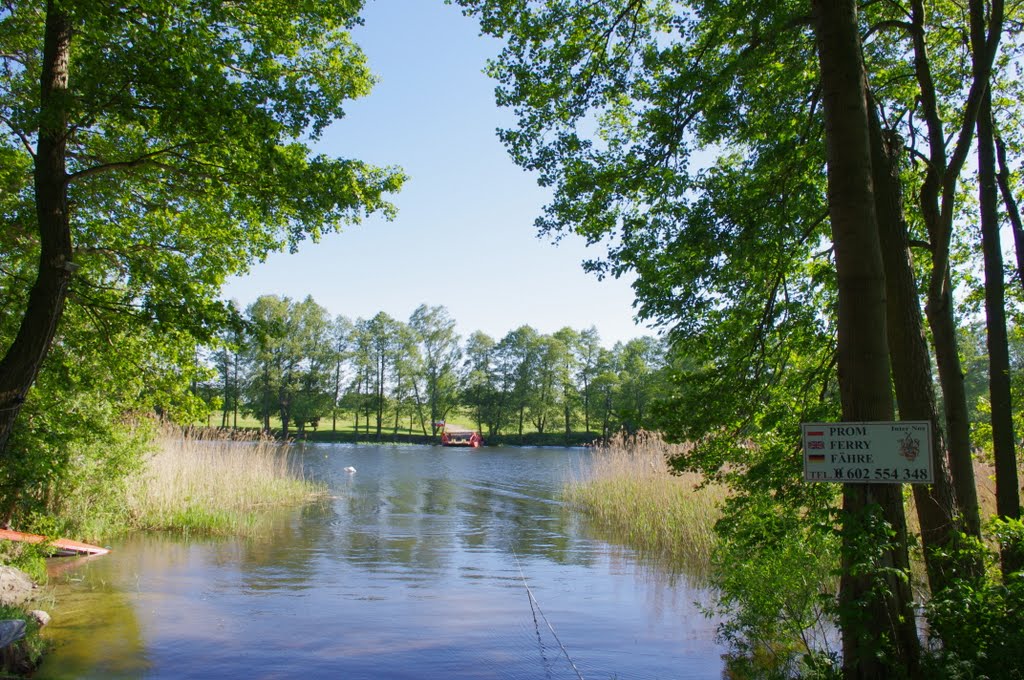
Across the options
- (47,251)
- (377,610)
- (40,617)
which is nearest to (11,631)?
(40,617)

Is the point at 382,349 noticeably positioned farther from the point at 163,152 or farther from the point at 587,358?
the point at 163,152

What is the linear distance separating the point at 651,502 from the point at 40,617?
10144 mm

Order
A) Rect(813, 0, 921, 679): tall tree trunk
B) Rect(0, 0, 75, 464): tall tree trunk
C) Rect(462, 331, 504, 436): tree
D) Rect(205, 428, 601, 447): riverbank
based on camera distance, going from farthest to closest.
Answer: Rect(462, 331, 504, 436): tree → Rect(205, 428, 601, 447): riverbank → Rect(0, 0, 75, 464): tall tree trunk → Rect(813, 0, 921, 679): tall tree trunk

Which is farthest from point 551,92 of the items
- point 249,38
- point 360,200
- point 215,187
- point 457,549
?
point 457,549

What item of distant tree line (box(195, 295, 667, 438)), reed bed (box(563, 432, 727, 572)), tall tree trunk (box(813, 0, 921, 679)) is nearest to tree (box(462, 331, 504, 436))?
distant tree line (box(195, 295, 667, 438))

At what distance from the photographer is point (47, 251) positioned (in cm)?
633

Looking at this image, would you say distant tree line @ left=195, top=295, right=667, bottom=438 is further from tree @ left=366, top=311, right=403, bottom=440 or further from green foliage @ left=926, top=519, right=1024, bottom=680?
green foliage @ left=926, top=519, right=1024, bottom=680

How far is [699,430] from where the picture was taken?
616 centimetres

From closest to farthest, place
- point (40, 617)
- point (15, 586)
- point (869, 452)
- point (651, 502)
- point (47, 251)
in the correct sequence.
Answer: point (869, 452) < point (47, 251) < point (40, 617) < point (15, 586) < point (651, 502)

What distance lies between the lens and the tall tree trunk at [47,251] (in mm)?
6023

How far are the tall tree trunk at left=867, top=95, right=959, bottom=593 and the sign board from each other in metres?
1.59

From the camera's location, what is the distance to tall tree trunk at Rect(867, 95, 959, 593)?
5.34m

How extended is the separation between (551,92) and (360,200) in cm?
241

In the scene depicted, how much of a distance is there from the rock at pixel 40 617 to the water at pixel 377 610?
0.40 ft
